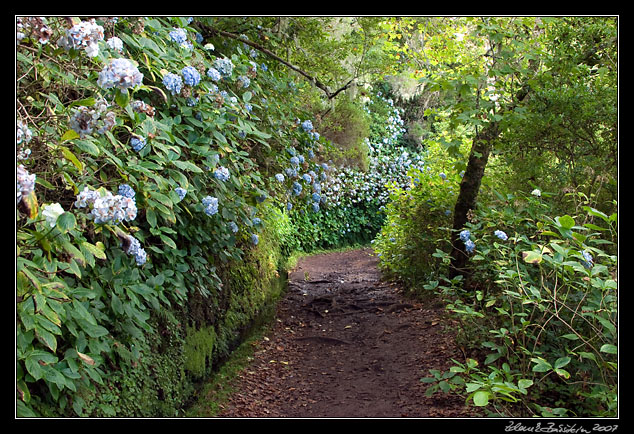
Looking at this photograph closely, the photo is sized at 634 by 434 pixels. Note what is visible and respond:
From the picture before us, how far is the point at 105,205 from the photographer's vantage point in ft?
5.43

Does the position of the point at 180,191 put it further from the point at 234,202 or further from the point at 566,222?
the point at 566,222

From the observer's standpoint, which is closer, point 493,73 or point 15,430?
point 15,430

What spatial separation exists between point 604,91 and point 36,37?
3.43 meters

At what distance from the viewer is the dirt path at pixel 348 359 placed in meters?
3.38

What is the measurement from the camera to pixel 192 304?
142 inches

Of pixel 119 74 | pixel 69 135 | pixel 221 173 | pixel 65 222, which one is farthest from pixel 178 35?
pixel 65 222

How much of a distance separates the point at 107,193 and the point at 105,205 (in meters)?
0.06

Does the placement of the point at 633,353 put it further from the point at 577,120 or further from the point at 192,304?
the point at 192,304

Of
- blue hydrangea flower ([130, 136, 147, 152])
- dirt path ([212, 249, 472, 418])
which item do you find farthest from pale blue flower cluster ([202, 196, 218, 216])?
dirt path ([212, 249, 472, 418])

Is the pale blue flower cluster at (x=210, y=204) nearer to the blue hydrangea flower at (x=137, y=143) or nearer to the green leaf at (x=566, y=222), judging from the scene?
the blue hydrangea flower at (x=137, y=143)

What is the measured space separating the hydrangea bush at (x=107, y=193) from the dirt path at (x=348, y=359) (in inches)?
35.1

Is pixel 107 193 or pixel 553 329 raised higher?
pixel 107 193

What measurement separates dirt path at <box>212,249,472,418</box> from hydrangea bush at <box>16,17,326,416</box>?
89 cm

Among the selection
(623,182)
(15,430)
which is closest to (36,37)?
(15,430)
